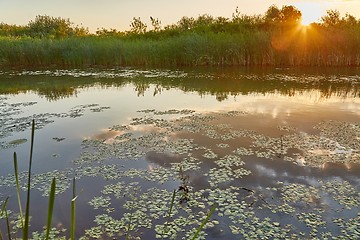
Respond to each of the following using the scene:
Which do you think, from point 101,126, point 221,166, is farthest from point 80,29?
point 221,166

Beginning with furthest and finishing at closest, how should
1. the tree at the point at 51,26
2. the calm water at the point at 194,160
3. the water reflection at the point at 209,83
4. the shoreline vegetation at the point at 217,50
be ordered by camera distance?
the tree at the point at 51,26 < the shoreline vegetation at the point at 217,50 < the water reflection at the point at 209,83 < the calm water at the point at 194,160

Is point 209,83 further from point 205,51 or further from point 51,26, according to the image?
point 51,26

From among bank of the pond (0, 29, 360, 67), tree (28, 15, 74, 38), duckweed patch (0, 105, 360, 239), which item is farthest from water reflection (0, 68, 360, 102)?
tree (28, 15, 74, 38)

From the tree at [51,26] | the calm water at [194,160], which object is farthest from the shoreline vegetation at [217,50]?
the tree at [51,26]

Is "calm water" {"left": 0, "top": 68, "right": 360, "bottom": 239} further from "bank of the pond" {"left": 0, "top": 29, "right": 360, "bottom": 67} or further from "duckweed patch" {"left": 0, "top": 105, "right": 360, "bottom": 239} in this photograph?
"bank of the pond" {"left": 0, "top": 29, "right": 360, "bottom": 67}

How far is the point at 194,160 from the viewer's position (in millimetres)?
4918

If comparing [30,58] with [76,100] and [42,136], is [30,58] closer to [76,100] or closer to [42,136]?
[76,100]

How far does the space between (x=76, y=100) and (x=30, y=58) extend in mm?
11130

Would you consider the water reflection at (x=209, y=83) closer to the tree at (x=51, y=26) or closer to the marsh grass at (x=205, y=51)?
the marsh grass at (x=205, y=51)

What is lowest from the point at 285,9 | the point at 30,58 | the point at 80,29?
the point at 30,58

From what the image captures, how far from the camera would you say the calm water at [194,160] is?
3326mm

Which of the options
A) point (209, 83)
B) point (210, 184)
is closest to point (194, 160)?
point (210, 184)

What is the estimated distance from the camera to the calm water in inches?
131

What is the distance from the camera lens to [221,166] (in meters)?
4.67
